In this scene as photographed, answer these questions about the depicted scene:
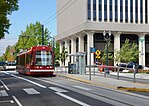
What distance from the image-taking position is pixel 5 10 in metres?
31.8

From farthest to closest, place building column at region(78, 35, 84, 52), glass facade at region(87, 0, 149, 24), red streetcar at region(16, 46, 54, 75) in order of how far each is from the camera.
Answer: building column at region(78, 35, 84, 52) → glass facade at region(87, 0, 149, 24) → red streetcar at region(16, 46, 54, 75)

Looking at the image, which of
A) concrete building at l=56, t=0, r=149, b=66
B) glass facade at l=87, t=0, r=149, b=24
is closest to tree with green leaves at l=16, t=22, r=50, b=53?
concrete building at l=56, t=0, r=149, b=66

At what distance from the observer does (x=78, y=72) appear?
4312cm

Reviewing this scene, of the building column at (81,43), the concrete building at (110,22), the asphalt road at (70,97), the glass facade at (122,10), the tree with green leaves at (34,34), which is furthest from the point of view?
the tree with green leaves at (34,34)

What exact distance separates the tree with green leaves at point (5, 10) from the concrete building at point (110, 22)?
43.0m

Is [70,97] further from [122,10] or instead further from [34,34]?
[34,34]

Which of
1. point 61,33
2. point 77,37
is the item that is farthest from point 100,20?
point 61,33

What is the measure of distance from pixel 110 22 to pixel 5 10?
1996 inches

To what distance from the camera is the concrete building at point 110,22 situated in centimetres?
7950

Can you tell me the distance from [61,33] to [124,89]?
80129mm

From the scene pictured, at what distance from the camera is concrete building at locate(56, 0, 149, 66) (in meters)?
79.5

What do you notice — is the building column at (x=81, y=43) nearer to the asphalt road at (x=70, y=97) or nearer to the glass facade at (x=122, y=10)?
the glass facade at (x=122, y=10)

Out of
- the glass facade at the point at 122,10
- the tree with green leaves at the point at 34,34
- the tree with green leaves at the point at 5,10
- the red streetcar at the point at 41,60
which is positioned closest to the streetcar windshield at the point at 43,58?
the red streetcar at the point at 41,60

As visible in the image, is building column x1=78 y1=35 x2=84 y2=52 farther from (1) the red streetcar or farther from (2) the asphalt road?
(2) the asphalt road
